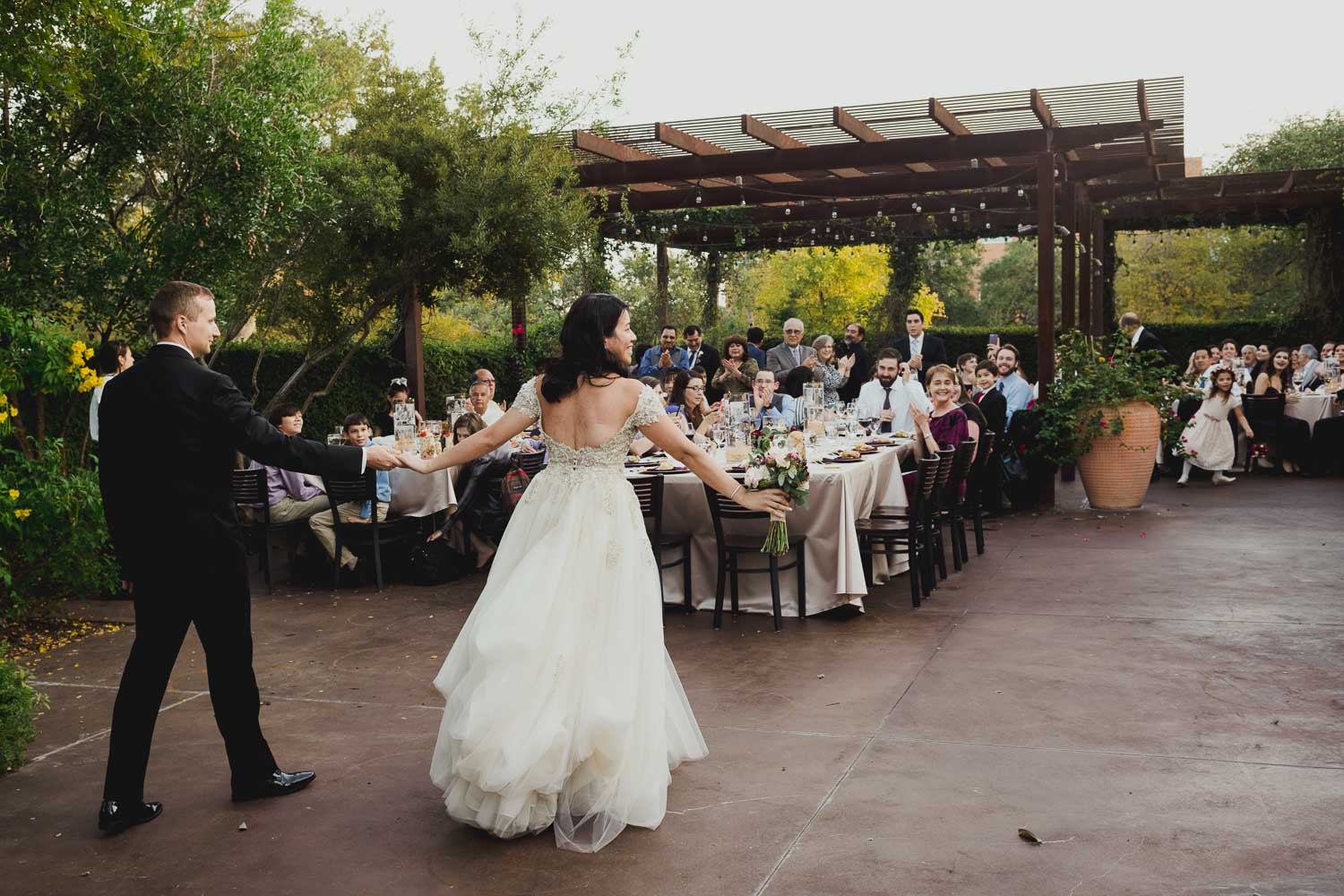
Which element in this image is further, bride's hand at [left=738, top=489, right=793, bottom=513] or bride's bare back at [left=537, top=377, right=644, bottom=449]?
bride's hand at [left=738, top=489, right=793, bottom=513]

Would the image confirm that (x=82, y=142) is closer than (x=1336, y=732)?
No

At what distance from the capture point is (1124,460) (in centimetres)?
1042

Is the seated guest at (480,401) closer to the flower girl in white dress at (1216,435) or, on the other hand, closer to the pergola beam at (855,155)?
the pergola beam at (855,155)

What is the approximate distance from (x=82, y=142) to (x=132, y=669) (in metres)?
4.52

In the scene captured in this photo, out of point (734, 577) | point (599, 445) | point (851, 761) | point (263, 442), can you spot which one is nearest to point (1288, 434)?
point (734, 577)

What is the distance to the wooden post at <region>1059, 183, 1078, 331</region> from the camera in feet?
41.9

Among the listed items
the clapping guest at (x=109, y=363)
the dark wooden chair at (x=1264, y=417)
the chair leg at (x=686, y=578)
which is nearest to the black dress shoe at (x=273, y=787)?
the chair leg at (x=686, y=578)

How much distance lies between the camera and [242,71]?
7410 mm

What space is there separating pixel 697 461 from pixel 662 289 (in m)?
15.5

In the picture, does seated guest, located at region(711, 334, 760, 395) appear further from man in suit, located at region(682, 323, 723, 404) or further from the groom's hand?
the groom's hand

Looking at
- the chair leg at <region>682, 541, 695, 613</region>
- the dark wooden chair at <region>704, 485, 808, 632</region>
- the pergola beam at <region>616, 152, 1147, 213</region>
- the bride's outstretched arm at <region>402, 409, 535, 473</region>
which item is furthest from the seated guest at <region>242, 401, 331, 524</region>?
the pergola beam at <region>616, 152, 1147, 213</region>

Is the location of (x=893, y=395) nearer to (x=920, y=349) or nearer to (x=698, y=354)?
(x=920, y=349)

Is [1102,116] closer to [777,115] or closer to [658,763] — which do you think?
[777,115]

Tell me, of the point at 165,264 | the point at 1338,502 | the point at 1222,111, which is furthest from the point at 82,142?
the point at 1222,111
